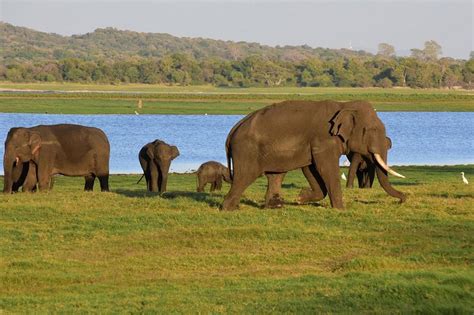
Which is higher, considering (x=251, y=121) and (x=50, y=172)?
(x=251, y=121)

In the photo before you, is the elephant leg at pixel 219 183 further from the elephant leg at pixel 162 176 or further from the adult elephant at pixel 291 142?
the adult elephant at pixel 291 142

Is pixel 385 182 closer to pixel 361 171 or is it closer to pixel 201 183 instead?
pixel 361 171

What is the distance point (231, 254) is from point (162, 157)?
418 inches

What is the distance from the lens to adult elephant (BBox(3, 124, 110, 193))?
817 inches

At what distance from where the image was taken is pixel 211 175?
85.7 feet

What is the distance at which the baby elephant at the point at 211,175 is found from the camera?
2581 centimetres

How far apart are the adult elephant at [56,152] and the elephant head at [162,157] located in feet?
7.91

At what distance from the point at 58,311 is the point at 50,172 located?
10427 mm

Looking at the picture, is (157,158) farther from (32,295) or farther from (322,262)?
(32,295)

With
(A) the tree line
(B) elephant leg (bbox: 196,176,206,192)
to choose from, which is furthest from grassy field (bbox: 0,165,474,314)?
(A) the tree line

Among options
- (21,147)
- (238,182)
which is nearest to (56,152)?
(21,147)

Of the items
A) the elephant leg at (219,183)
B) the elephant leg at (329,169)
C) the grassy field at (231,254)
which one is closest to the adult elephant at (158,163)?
the elephant leg at (219,183)

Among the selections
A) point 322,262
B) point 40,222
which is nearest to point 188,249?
point 322,262

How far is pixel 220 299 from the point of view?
38.1 ft
